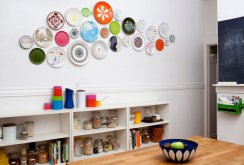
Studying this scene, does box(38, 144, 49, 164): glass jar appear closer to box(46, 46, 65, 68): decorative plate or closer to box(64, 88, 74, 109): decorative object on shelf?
box(64, 88, 74, 109): decorative object on shelf

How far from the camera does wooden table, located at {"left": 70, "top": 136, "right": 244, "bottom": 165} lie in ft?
5.72

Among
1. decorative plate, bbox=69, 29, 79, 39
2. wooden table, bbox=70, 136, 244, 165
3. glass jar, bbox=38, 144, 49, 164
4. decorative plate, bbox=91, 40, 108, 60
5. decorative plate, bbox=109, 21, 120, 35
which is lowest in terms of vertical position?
glass jar, bbox=38, 144, 49, 164

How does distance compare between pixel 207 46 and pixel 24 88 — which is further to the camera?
pixel 207 46

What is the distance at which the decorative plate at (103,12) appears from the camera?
3.52 m

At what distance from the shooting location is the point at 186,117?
468 cm

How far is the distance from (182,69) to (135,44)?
123 cm

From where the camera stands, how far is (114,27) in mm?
3695

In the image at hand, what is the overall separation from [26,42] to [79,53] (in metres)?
0.71

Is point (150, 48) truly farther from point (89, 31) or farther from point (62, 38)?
point (62, 38)

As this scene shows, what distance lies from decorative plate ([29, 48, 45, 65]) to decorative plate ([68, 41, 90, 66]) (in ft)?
1.23

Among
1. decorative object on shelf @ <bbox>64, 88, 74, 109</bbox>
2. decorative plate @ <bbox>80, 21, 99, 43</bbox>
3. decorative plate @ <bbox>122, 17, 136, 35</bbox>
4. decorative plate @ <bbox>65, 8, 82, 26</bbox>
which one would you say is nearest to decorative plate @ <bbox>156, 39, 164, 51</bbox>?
decorative plate @ <bbox>122, 17, 136, 35</bbox>

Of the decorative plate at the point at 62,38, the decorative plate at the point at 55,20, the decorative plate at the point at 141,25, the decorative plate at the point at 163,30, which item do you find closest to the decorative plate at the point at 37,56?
the decorative plate at the point at 62,38

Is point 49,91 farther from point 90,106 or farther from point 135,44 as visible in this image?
point 135,44

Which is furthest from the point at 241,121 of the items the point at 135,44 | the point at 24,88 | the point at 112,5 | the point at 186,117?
the point at 24,88
